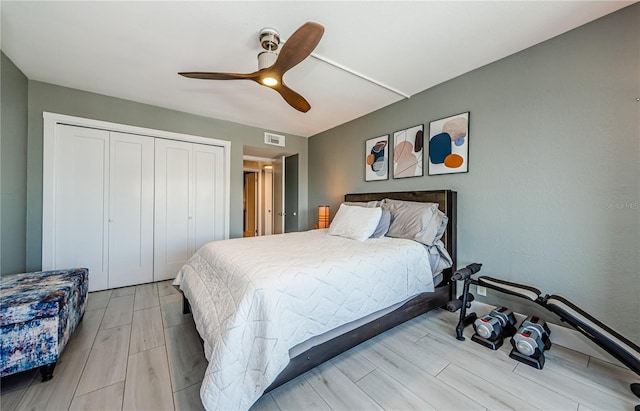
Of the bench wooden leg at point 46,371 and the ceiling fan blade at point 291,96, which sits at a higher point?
the ceiling fan blade at point 291,96

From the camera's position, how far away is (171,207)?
3584 millimetres

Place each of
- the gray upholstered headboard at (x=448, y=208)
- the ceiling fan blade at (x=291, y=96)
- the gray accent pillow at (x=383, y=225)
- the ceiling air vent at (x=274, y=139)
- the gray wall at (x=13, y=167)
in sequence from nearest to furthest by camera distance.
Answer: the ceiling fan blade at (x=291, y=96)
the gray wall at (x=13, y=167)
the gray upholstered headboard at (x=448, y=208)
the gray accent pillow at (x=383, y=225)
the ceiling air vent at (x=274, y=139)

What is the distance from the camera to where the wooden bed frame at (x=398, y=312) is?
4.76 feet

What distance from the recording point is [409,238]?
244 centimetres

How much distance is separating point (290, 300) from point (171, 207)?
307 centimetres

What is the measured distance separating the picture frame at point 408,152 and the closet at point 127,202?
2.73 meters

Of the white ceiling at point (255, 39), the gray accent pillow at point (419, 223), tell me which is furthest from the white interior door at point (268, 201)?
the gray accent pillow at point (419, 223)

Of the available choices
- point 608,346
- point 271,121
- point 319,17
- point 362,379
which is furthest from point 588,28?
point 271,121

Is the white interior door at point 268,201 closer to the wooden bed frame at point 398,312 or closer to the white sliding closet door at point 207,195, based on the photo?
the white sliding closet door at point 207,195

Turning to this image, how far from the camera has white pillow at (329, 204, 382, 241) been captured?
2.57 m

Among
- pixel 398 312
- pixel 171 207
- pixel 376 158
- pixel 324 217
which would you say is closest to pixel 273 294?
pixel 398 312

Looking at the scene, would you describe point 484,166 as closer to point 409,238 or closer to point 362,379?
point 409,238

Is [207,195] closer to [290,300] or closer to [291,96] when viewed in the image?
[291,96]

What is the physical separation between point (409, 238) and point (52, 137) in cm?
422
